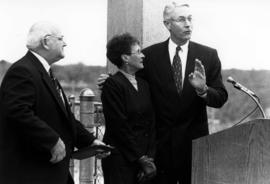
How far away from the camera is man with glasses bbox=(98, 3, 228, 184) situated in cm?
425

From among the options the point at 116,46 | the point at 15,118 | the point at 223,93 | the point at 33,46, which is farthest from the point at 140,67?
the point at 15,118

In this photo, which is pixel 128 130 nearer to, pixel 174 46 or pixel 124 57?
pixel 124 57

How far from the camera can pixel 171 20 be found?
4.45 meters

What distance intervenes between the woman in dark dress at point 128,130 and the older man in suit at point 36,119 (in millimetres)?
429

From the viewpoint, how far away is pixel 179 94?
4301 mm

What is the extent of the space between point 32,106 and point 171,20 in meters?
1.39

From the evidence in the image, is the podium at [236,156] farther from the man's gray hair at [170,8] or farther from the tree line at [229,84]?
the tree line at [229,84]

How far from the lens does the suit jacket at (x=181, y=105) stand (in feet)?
13.9

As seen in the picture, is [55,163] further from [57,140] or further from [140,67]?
[140,67]

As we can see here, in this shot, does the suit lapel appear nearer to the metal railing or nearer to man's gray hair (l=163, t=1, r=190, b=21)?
man's gray hair (l=163, t=1, r=190, b=21)

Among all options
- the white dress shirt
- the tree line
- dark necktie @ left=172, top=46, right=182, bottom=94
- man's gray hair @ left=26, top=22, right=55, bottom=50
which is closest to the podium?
dark necktie @ left=172, top=46, right=182, bottom=94

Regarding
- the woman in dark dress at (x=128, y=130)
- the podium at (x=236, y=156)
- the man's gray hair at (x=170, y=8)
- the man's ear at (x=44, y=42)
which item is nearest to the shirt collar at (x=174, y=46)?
the man's gray hair at (x=170, y=8)

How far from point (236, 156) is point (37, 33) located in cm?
142

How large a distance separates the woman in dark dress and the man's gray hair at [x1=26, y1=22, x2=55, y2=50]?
70 cm
